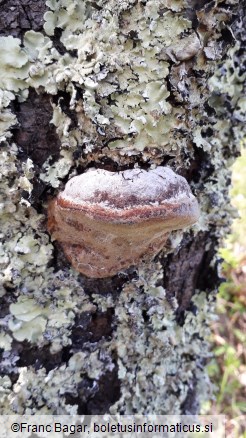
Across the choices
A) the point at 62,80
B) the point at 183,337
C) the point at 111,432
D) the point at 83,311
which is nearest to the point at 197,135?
the point at 62,80

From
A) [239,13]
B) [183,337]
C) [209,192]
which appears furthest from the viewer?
[183,337]

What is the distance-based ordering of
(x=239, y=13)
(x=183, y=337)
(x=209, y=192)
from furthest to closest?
(x=183, y=337), (x=209, y=192), (x=239, y=13)

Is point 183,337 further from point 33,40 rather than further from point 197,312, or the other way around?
point 33,40
